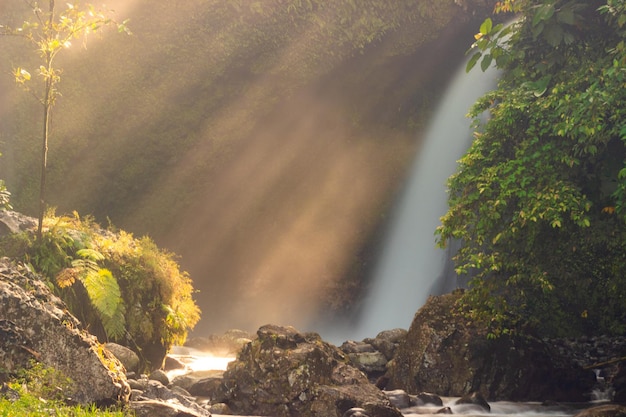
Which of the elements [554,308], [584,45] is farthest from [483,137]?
[554,308]

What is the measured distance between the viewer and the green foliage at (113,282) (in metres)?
11.6

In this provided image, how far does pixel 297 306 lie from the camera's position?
1206 inches

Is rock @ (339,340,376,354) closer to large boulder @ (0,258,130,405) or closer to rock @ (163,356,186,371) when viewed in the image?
rock @ (163,356,186,371)

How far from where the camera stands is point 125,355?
12359 mm

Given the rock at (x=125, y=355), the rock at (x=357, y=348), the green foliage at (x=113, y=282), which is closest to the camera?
the green foliage at (x=113, y=282)

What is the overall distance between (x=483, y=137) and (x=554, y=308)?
21.4 feet

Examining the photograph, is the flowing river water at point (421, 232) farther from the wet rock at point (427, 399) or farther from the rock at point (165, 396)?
the rock at point (165, 396)

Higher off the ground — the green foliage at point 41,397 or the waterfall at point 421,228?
the waterfall at point 421,228

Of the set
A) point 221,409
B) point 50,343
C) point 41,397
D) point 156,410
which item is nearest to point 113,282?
point 221,409

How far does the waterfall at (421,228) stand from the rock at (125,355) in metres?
17.0

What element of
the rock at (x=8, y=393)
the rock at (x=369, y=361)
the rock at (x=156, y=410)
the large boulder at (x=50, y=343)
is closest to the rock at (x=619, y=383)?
the rock at (x=369, y=361)

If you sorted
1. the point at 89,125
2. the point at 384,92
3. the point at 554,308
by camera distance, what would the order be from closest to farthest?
the point at 554,308 → the point at 89,125 → the point at 384,92

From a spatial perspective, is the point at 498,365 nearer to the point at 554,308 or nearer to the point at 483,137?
the point at 554,308

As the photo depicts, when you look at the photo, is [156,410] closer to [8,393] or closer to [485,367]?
[8,393]
